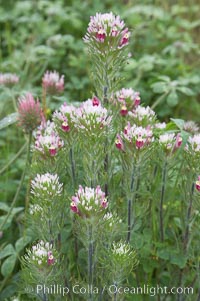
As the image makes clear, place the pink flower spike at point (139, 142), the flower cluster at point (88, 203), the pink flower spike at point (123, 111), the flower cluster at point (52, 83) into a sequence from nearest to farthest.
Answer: the flower cluster at point (88, 203) < the pink flower spike at point (139, 142) < the pink flower spike at point (123, 111) < the flower cluster at point (52, 83)

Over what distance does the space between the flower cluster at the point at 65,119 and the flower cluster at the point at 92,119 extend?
105mm

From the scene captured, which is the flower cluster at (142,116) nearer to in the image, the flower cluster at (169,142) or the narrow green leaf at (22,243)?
the flower cluster at (169,142)

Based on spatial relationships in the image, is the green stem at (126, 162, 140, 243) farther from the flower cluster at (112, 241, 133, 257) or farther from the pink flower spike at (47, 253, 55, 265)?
the pink flower spike at (47, 253, 55, 265)

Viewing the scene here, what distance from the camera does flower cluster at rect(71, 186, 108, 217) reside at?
1.34m

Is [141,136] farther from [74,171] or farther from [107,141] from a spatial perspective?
[74,171]

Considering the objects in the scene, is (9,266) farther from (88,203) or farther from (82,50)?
(82,50)

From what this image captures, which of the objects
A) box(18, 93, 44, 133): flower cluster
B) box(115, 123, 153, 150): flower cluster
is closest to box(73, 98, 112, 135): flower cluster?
box(115, 123, 153, 150): flower cluster

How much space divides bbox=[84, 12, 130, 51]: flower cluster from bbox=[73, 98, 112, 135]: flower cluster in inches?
7.6

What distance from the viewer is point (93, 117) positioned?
1430 mm

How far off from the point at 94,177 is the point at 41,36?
2.34m

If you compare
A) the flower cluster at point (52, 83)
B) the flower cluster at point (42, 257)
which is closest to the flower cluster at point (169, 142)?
the flower cluster at point (42, 257)

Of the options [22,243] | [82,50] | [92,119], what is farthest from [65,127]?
[82,50]

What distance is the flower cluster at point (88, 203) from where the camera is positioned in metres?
1.34


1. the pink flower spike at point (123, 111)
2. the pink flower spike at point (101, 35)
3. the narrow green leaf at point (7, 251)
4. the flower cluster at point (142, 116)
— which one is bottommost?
the narrow green leaf at point (7, 251)
